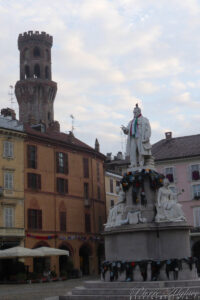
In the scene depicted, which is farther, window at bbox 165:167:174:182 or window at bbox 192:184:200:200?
window at bbox 165:167:174:182

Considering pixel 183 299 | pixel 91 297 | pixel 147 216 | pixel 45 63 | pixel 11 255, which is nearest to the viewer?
pixel 183 299

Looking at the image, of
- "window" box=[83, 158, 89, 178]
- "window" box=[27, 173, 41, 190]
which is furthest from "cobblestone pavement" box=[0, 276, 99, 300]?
"window" box=[83, 158, 89, 178]

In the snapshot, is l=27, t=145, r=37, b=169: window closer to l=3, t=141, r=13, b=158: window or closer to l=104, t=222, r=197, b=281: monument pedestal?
l=3, t=141, r=13, b=158: window

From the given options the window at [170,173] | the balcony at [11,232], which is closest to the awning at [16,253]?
the balcony at [11,232]

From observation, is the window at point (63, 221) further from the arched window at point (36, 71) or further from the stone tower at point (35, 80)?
the arched window at point (36, 71)

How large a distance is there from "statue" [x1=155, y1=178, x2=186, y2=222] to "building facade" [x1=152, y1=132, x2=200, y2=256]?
98.7 ft

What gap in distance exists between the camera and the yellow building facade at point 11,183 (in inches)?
1706

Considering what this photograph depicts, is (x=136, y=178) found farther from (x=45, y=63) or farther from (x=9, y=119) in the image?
(x=45, y=63)

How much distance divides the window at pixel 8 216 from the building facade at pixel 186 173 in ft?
57.8

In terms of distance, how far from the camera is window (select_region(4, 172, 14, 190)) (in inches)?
1757

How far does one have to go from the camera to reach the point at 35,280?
127ft

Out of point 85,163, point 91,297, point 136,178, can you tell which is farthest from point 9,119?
point 91,297

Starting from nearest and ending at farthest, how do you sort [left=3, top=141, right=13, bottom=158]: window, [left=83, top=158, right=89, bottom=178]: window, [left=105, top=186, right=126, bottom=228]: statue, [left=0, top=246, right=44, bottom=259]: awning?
[left=105, top=186, right=126, bottom=228]: statue < [left=0, top=246, right=44, bottom=259]: awning < [left=3, top=141, right=13, bottom=158]: window < [left=83, top=158, right=89, bottom=178]: window

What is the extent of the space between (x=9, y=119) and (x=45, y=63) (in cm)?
4530
